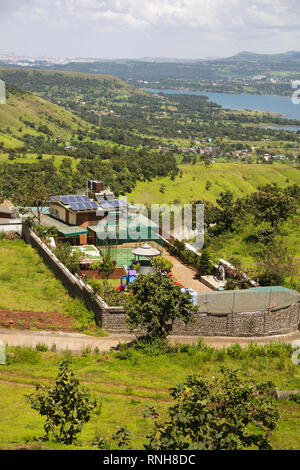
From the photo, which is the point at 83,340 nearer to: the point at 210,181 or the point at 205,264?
the point at 205,264

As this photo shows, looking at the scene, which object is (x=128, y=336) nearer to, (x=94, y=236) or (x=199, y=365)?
(x=199, y=365)

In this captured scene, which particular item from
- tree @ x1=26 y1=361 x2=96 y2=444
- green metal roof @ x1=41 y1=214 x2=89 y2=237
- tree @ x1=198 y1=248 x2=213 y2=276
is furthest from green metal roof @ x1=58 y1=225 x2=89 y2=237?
tree @ x1=26 y1=361 x2=96 y2=444

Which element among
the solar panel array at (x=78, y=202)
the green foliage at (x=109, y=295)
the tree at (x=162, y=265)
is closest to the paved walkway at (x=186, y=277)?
the tree at (x=162, y=265)

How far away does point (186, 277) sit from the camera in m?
26.4

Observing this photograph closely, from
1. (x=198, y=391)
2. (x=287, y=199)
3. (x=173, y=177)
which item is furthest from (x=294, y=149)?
(x=198, y=391)

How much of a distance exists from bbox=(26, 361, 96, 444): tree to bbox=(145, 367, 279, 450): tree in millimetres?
1426

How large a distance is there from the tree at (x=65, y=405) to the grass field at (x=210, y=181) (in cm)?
5541

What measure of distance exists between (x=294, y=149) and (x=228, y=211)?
13669 centimetres

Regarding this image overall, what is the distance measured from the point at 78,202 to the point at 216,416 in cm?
2686

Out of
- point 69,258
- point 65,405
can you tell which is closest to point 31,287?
point 69,258

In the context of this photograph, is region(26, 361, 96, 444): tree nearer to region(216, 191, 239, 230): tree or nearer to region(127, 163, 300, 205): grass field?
region(216, 191, 239, 230): tree

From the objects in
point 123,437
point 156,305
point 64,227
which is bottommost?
point 64,227

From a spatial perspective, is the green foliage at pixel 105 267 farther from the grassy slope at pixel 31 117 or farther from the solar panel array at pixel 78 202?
the grassy slope at pixel 31 117

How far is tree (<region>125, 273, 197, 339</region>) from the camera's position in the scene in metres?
17.0
